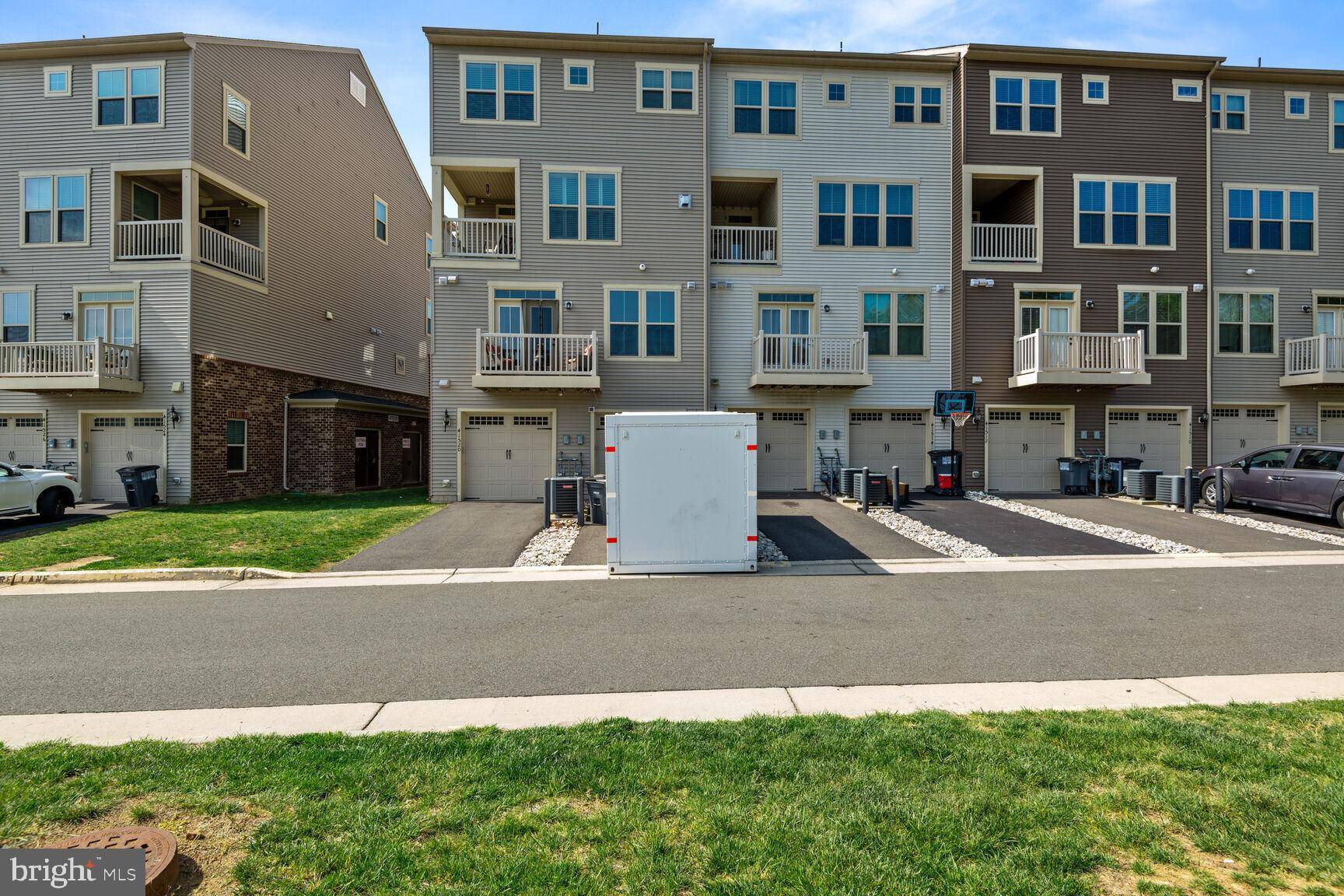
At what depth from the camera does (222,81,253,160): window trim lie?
1781 cm

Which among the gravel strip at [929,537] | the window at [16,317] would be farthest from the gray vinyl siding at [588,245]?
the window at [16,317]

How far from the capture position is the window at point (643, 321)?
57.4 feet

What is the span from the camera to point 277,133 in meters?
19.9

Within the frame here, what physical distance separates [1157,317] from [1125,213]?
319 centimetres

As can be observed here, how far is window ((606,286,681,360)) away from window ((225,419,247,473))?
1109 centimetres

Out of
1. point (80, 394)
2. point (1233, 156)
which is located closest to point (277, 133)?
point (80, 394)

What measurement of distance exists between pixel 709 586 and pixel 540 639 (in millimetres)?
2965

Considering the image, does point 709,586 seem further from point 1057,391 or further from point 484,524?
point 1057,391

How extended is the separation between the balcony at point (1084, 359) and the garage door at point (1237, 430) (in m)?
3.64

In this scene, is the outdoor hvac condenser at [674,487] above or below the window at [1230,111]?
below

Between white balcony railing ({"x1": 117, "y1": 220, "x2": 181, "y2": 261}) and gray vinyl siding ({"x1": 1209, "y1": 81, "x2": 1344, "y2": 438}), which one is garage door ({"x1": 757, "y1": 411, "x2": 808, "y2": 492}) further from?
white balcony railing ({"x1": 117, "y1": 220, "x2": 181, "y2": 261})

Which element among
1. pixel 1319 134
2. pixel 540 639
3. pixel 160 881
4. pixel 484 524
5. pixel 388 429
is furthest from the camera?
pixel 388 429

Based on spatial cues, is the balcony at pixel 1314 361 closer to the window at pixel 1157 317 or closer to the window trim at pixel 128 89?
the window at pixel 1157 317

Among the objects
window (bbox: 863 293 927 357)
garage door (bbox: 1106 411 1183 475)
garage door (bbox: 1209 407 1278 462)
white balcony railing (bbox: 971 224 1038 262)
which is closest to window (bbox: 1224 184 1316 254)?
garage door (bbox: 1209 407 1278 462)
